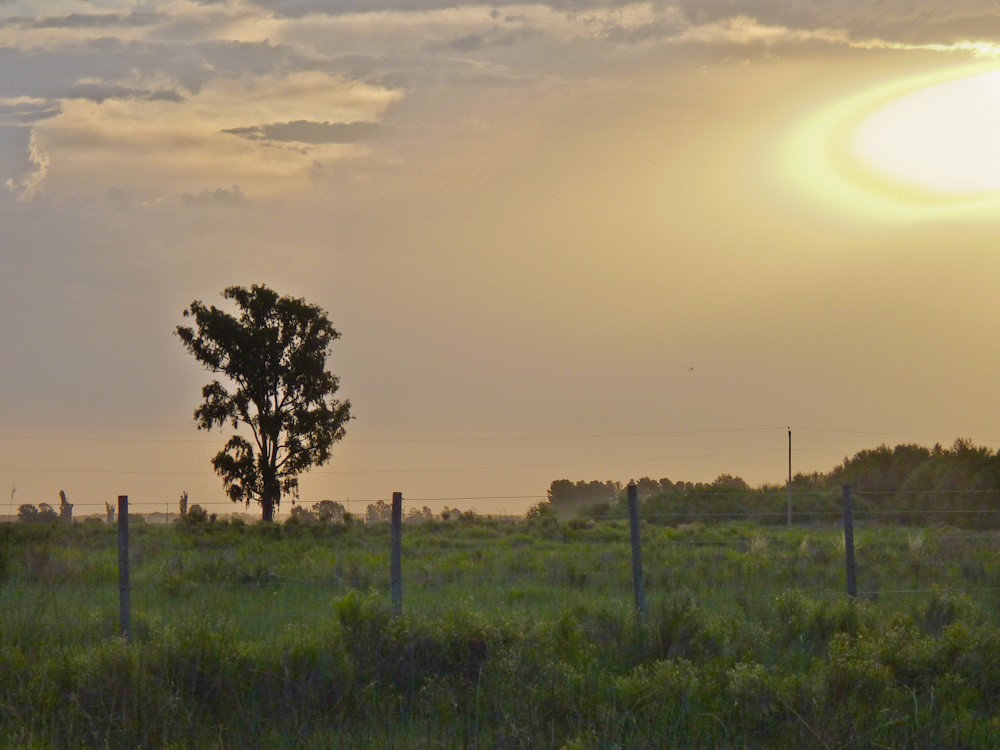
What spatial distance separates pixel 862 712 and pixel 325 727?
4.25m

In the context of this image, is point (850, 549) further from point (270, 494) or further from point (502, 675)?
point (270, 494)

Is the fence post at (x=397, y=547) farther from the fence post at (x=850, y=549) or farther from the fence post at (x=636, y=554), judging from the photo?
the fence post at (x=850, y=549)

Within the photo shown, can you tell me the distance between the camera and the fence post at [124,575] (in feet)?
40.9

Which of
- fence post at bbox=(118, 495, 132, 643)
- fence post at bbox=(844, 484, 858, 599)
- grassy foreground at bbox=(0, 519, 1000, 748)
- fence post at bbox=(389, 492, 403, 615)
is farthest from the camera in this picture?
fence post at bbox=(844, 484, 858, 599)

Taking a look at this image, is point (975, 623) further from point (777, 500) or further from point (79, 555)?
point (777, 500)

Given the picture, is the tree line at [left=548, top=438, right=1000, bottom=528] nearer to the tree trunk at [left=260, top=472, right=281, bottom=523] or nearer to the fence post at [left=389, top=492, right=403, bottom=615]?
the tree trunk at [left=260, top=472, right=281, bottom=523]

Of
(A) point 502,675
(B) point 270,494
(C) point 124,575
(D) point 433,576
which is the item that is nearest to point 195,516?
(B) point 270,494

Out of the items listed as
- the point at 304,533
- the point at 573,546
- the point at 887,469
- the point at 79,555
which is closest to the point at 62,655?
the point at 79,555

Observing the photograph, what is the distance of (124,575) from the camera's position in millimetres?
12734

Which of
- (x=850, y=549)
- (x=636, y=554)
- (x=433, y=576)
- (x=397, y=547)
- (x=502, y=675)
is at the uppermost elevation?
(x=397, y=547)

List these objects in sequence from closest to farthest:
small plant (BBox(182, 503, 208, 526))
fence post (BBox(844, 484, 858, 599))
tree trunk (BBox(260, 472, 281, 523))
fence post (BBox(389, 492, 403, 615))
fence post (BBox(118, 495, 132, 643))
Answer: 1. fence post (BBox(118, 495, 132, 643))
2. fence post (BBox(389, 492, 403, 615))
3. fence post (BBox(844, 484, 858, 599))
4. small plant (BBox(182, 503, 208, 526))
5. tree trunk (BBox(260, 472, 281, 523))

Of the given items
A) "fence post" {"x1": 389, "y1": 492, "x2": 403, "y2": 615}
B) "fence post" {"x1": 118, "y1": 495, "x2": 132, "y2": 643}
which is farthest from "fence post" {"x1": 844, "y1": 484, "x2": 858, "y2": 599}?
"fence post" {"x1": 118, "y1": 495, "x2": 132, "y2": 643}

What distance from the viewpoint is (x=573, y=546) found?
26766mm

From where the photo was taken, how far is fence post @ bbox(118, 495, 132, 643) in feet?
40.9
